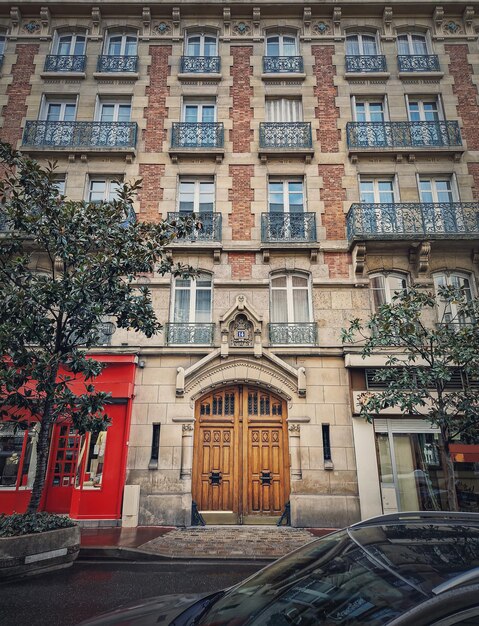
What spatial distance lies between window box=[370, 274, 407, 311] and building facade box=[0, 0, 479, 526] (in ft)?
0.22

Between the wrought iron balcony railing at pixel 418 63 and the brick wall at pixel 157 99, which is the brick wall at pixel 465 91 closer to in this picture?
the wrought iron balcony railing at pixel 418 63

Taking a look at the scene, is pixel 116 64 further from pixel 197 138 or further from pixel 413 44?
pixel 413 44

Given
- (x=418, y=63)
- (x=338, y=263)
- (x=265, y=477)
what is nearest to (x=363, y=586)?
(x=265, y=477)

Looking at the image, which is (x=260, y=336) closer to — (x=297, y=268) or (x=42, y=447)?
(x=297, y=268)

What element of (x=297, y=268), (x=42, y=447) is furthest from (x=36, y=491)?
(x=297, y=268)

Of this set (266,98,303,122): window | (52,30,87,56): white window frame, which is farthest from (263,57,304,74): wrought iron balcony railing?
(52,30,87,56): white window frame

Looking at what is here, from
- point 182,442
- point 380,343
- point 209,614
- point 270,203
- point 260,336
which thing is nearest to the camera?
point 209,614

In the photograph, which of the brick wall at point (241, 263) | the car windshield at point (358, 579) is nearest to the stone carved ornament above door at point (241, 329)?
the brick wall at point (241, 263)

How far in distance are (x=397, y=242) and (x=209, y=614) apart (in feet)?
36.8

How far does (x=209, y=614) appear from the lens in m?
2.20

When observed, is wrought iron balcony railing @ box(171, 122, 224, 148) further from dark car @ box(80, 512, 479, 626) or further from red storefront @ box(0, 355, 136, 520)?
dark car @ box(80, 512, 479, 626)

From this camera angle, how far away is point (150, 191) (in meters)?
12.7

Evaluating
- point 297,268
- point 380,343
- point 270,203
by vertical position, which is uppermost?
point 270,203

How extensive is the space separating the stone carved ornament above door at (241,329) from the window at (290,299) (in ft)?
2.24
